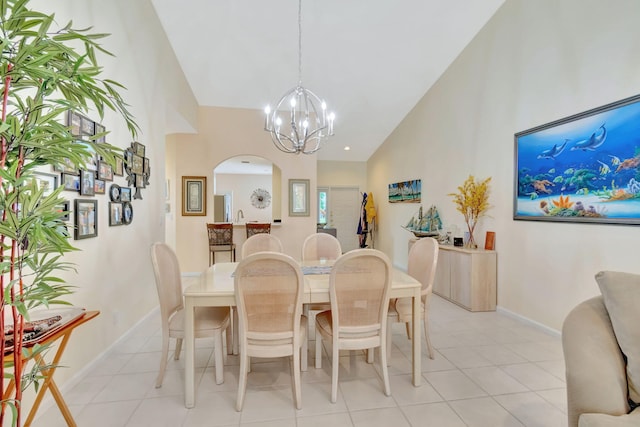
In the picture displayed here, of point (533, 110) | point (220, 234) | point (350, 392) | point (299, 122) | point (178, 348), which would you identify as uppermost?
point (299, 122)

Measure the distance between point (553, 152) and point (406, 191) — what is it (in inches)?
124

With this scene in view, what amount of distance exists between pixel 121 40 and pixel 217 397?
10.6ft

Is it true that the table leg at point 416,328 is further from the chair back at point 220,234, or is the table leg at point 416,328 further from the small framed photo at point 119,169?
the chair back at point 220,234

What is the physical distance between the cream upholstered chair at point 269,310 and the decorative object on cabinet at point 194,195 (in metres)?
4.09

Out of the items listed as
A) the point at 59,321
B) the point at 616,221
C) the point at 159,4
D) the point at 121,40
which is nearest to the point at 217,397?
the point at 59,321

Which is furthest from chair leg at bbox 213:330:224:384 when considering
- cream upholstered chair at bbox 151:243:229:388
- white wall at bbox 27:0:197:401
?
white wall at bbox 27:0:197:401

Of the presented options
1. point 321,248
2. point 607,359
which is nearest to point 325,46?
point 321,248

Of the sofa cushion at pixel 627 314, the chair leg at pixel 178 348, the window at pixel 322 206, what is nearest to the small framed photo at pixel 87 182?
the chair leg at pixel 178 348

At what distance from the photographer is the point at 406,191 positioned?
245 inches

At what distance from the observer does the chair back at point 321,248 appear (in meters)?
3.44

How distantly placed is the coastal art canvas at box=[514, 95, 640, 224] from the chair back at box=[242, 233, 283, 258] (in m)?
2.80

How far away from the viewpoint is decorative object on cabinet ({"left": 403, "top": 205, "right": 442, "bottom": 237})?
512 centimetres

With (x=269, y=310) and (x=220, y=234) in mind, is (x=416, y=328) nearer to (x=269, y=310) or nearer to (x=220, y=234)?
(x=269, y=310)

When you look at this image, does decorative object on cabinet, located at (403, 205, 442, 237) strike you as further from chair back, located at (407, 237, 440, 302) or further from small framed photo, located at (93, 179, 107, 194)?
small framed photo, located at (93, 179, 107, 194)
